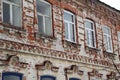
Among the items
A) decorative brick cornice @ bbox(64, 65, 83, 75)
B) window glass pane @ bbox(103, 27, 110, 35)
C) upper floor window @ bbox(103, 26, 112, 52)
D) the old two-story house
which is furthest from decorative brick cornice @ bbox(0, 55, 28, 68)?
window glass pane @ bbox(103, 27, 110, 35)

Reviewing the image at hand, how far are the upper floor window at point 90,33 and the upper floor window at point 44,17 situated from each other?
3051mm

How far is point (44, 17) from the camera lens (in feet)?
42.7

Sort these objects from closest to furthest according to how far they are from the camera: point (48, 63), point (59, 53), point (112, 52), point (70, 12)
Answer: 1. point (48, 63)
2. point (59, 53)
3. point (70, 12)
4. point (112, 52)

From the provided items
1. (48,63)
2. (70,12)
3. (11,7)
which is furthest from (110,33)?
(11,7)

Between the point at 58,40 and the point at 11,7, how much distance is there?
292 cm

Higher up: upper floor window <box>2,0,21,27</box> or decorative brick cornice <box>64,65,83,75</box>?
upper floor window <box>2,0,21,27</box>

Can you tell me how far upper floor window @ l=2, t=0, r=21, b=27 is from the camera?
36.3 ft

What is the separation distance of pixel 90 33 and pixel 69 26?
6.75 feet

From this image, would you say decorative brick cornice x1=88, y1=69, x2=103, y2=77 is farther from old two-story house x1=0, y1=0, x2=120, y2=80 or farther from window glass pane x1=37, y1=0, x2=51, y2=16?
window glass pane x1=37, y1=0, x2=51, y2=16

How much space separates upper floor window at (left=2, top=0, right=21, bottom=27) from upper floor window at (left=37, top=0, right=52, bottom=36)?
128cm

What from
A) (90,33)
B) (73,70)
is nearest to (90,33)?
(90,33)

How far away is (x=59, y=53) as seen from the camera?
13070 millimetres

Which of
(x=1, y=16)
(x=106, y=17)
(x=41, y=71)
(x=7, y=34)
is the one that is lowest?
(x=41, y=71)

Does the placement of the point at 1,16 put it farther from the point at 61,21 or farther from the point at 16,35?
the point at 61,21
